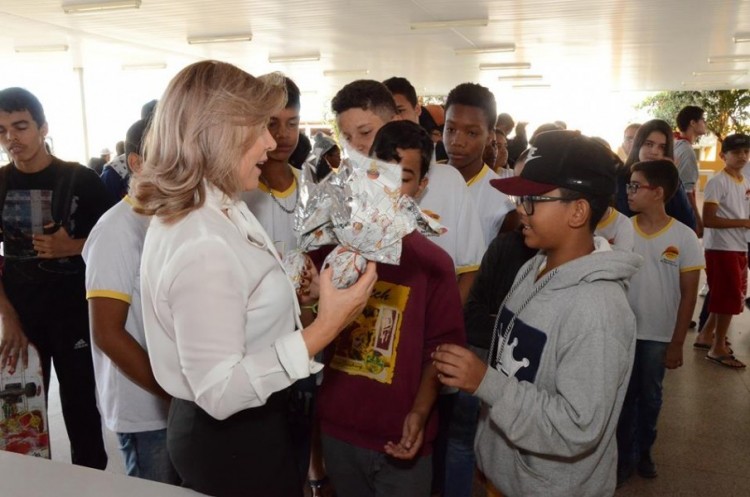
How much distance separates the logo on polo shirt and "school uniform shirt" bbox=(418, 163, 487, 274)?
1130mm

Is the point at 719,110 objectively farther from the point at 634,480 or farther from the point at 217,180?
the point at 217,180

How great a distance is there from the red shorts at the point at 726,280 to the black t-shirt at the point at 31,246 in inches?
184

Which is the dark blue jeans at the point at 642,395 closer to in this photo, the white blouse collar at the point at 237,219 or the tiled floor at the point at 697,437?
the tiled floor at the point at 697,437

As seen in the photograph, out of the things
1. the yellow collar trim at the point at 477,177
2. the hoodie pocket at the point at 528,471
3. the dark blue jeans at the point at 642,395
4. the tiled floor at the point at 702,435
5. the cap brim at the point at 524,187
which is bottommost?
the tiled floor at the point at 702,435

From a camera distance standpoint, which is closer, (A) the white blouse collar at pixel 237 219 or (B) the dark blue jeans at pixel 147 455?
(A) the white blouse collar at pixel 237 219

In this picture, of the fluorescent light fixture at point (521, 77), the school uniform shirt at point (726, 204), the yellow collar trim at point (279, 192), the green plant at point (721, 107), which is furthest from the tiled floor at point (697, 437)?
the green plant at point (721, 107)

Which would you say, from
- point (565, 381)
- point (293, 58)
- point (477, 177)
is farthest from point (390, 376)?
point (293, 58)

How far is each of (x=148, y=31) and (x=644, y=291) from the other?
30.6 feet

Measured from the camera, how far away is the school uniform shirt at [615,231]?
2770mm

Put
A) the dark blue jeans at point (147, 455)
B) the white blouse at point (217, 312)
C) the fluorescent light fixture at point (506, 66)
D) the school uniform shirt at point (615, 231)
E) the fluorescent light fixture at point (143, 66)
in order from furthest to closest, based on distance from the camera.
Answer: the fluorescent light fixture at point (143, 66)
the fluorescent light fixture at point (506, 66)
the school uniform shirt at point (615, 231)
the dark blue jeans at point (147, 455)
the white blouse at point (217, 312)

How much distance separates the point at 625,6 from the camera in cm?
804

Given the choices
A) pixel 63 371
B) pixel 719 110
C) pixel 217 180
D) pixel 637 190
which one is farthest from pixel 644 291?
pixel 719 110

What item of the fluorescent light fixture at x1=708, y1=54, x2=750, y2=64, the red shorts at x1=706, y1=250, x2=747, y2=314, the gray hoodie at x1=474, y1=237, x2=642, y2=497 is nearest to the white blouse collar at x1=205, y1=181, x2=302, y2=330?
the gray hoodie at x1=474, y1=237, x2=642, y2=497

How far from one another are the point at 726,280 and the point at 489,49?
736 cm
